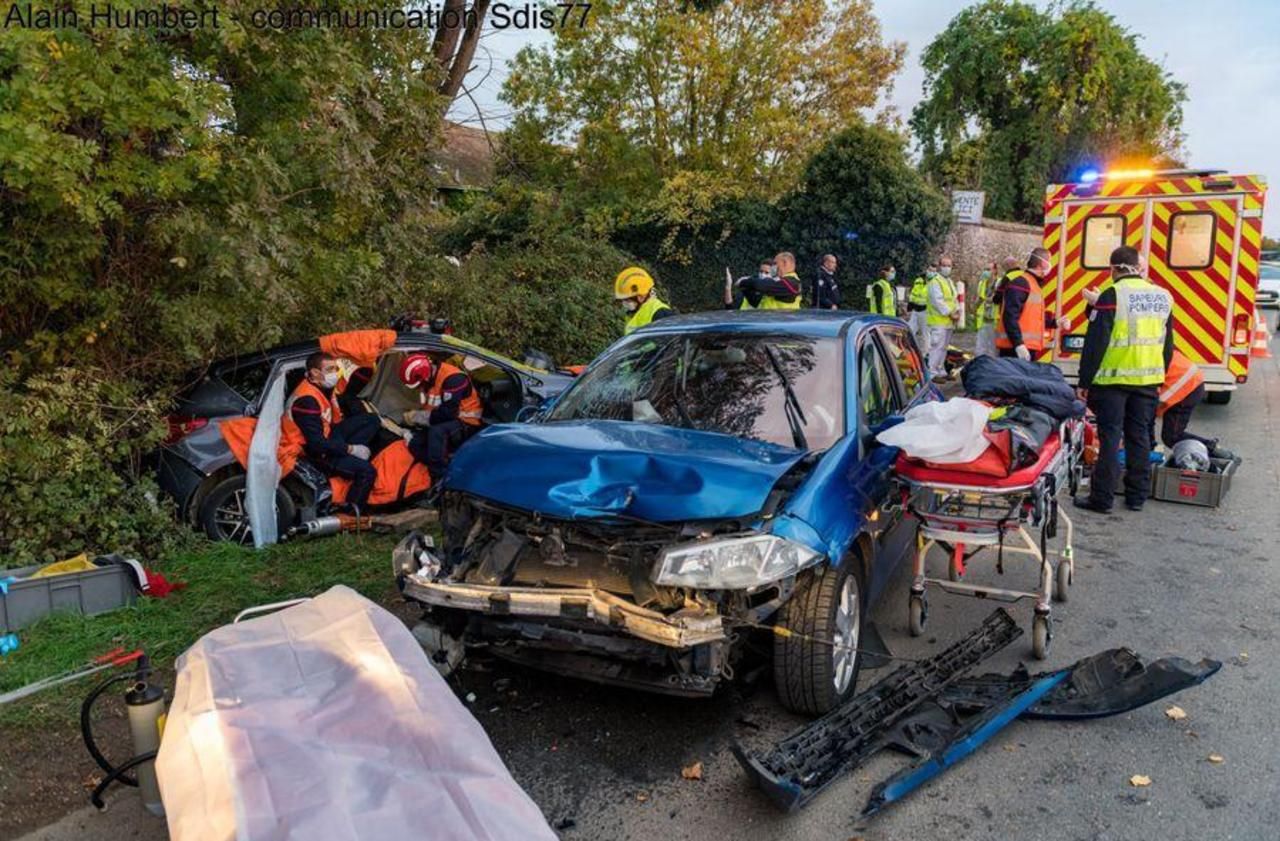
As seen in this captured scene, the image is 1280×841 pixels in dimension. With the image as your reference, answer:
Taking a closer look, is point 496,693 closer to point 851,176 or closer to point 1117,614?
point 1117,614

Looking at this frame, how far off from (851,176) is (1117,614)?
1531 cm

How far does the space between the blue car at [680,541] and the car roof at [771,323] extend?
0.31 m

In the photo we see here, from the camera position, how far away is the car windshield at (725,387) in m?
4.25

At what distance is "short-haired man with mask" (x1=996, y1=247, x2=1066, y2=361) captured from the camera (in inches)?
393

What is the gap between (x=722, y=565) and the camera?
3195mm

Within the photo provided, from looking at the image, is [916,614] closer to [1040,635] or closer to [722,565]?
[1040,635]

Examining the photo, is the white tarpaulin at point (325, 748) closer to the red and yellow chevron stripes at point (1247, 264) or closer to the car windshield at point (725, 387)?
the car windshield at point (725, 387)

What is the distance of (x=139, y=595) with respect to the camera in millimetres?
4891

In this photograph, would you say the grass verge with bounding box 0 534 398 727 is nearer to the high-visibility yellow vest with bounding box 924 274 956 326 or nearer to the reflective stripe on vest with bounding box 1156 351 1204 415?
the reflective stripe on vest with bounding box 1156 351 1204 415

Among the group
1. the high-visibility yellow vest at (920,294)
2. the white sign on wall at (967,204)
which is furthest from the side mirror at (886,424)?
the white sign on wall at (967,204)

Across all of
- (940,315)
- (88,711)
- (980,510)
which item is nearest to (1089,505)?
(980,510)

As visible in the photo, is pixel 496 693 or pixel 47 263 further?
pixel 47 263

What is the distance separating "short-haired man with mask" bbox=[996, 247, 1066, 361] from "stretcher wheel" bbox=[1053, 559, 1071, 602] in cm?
544

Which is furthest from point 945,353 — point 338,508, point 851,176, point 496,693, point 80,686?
point 80,686
